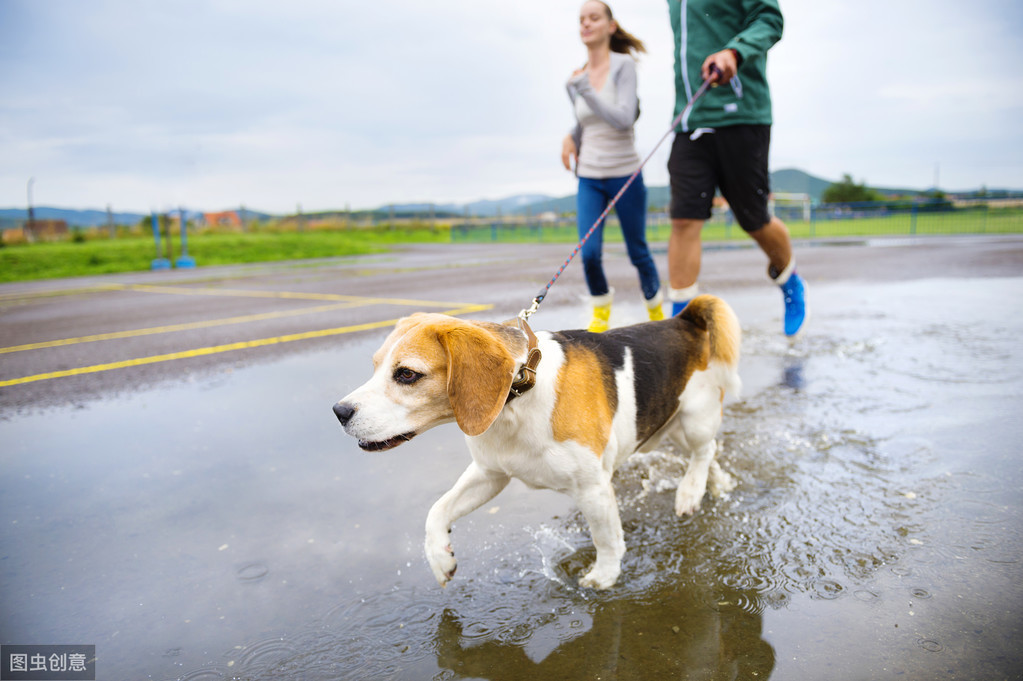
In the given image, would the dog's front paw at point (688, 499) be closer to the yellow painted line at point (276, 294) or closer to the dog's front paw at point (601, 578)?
the dog's front paw at point (601, 578)

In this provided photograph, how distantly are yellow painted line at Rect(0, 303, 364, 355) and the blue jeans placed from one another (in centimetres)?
463

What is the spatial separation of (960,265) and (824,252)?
15.9 ft

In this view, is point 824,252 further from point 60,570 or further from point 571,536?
point 60,570

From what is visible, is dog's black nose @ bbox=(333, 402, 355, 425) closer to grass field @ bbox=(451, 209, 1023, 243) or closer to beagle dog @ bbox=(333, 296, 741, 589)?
beagle dog @ bbox=(333, 296, 741, 589)

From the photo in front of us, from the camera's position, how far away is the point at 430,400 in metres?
2.15

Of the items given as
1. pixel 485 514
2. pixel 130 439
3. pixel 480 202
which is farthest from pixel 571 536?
pixel 480 202

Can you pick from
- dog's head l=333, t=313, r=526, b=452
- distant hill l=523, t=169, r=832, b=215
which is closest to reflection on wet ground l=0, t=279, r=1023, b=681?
dog's head l=333, t=313, r=526, b=452

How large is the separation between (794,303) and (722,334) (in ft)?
8.02

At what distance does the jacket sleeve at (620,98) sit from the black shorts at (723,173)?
0.43 meters

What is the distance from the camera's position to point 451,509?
7.97 feet

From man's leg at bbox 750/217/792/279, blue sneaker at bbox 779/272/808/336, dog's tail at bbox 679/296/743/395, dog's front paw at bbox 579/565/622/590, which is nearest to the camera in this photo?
dog's front paw at bbox 579/565/622/590

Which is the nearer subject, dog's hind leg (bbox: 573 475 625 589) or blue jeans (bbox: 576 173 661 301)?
dog's hind leg (bbox: 573 475 625 589)

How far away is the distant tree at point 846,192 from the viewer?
60703 mm

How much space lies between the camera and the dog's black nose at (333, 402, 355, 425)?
201 cm
